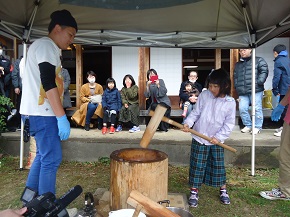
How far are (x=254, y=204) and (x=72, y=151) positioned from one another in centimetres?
390

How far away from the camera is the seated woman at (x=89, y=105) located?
778 centimetres

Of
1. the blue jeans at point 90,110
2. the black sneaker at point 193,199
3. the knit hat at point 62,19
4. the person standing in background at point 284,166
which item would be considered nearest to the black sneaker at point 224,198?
the black sneaker at point 193,199

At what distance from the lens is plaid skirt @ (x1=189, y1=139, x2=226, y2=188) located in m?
4.02

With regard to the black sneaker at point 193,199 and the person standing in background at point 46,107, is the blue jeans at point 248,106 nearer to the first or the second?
the black sneaker at point 193,199

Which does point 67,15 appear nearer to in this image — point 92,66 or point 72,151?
point 72,151

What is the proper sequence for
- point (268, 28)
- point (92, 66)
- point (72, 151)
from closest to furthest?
point (268, 28)
point (72, 151)
point (92, 66)

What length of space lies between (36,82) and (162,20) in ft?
9.63

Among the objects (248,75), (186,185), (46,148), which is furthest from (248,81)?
(46,148)

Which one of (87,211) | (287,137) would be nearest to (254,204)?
(287,137)

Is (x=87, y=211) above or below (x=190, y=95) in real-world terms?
below

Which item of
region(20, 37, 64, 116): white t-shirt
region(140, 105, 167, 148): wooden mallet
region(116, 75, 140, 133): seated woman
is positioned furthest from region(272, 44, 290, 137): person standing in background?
region(20, 37, 64, 116): white t-shirt

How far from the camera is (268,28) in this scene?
485 centimetres

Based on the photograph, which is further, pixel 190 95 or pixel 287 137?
pixel 190 95

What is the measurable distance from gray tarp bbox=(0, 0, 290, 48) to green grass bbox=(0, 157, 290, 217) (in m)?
2.52
